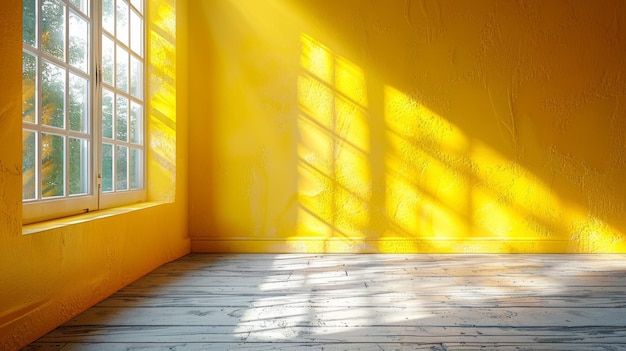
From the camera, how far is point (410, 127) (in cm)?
420

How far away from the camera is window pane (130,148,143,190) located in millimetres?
3520

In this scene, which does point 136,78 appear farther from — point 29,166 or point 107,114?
point 29,166

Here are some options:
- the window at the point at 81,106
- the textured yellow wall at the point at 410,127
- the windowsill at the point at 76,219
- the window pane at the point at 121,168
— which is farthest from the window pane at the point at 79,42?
the textured yellow wall at the point at 410,127

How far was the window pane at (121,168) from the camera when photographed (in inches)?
125

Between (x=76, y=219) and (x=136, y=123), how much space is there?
1.35 metres

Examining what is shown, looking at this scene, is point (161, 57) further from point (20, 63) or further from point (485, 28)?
point (485, 28)

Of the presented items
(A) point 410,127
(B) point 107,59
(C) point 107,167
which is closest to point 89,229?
(C) point 107,167

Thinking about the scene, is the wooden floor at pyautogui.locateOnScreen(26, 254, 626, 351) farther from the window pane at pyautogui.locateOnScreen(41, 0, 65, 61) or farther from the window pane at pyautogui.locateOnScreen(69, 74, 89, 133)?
the window pane at pyautogui.locateOnScreen(41, 0, 65, 61)

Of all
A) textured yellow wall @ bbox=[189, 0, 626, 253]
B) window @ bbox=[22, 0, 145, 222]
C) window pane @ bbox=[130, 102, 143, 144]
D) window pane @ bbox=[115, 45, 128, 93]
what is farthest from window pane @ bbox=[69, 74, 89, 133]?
textured yellow wall @ bbox=[189, 0, 626, 253]

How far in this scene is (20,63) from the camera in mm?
1882

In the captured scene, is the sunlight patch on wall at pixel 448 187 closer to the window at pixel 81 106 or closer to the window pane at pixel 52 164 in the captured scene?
the window at pixel 81 106

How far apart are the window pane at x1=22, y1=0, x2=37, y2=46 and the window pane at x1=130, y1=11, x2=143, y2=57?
1.31 m

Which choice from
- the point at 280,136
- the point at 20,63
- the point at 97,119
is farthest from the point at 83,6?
the point at 280,136

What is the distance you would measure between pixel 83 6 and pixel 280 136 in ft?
6.42
